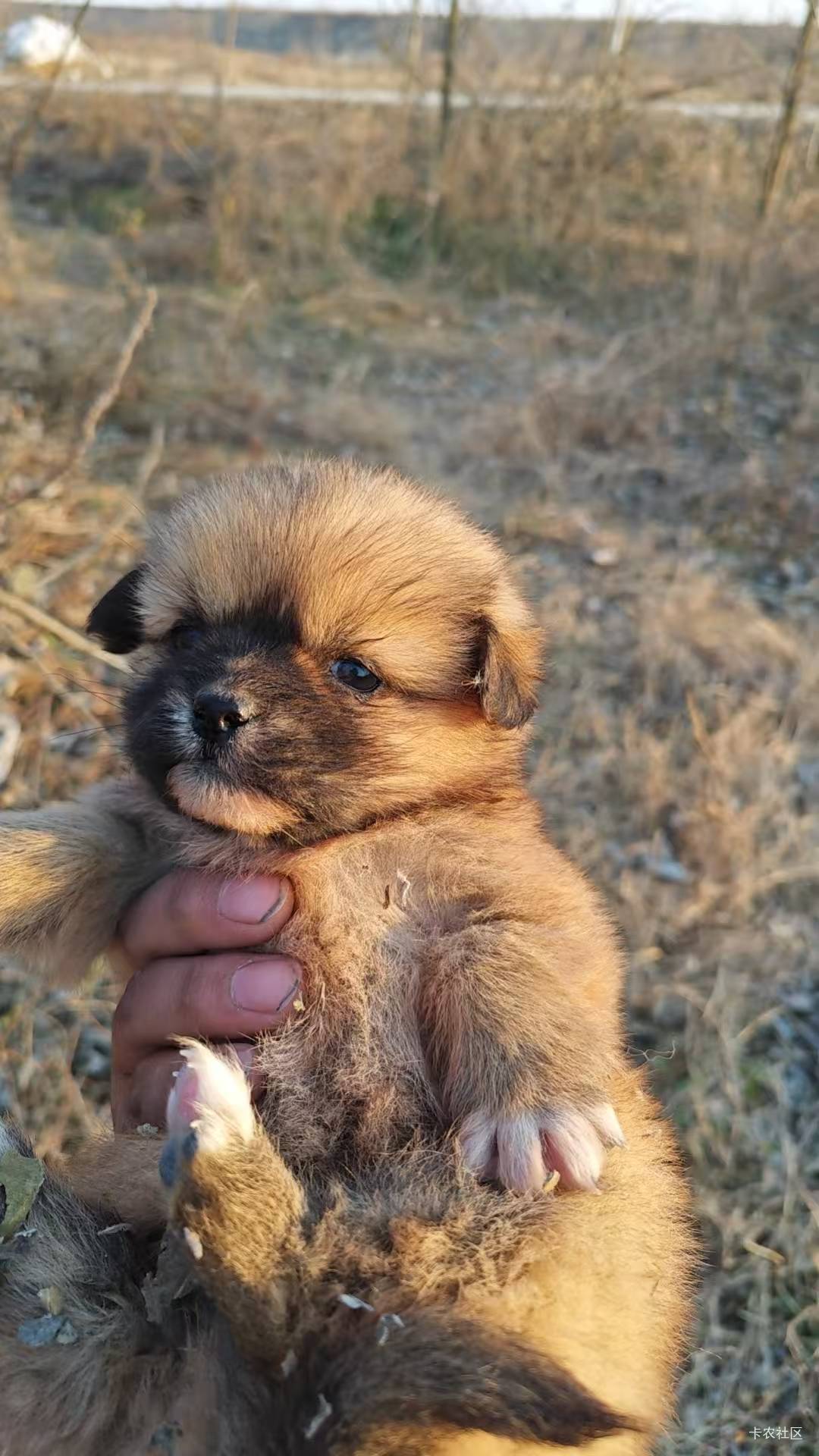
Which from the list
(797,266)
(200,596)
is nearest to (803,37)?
(797,266)

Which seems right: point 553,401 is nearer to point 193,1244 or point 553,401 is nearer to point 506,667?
point 506,667

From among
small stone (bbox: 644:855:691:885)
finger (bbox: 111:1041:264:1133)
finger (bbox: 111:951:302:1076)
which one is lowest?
small stone (bbox: 644:855:691:885)

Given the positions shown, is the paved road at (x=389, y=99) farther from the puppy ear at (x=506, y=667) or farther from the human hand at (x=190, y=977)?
the human hand at (x=190, y=977)

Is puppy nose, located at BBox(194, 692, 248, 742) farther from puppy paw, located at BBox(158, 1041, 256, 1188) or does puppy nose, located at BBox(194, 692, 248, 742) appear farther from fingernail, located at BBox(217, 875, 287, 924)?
puppy paw, located at BBox(158, 1041, 256, 1188)

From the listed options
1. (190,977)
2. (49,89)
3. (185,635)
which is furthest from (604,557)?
(190,977)

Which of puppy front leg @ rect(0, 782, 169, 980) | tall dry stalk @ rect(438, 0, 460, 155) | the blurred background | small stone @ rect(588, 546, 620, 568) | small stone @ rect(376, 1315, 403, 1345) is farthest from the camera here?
tall dry stalk @ rect(438, 0, 460, 155)

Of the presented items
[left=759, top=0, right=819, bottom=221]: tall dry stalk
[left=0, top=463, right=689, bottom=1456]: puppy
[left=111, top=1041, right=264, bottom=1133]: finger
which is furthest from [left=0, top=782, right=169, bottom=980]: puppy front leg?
[left=759, top=0, right=819, bottom=221]: tall dry stalk
